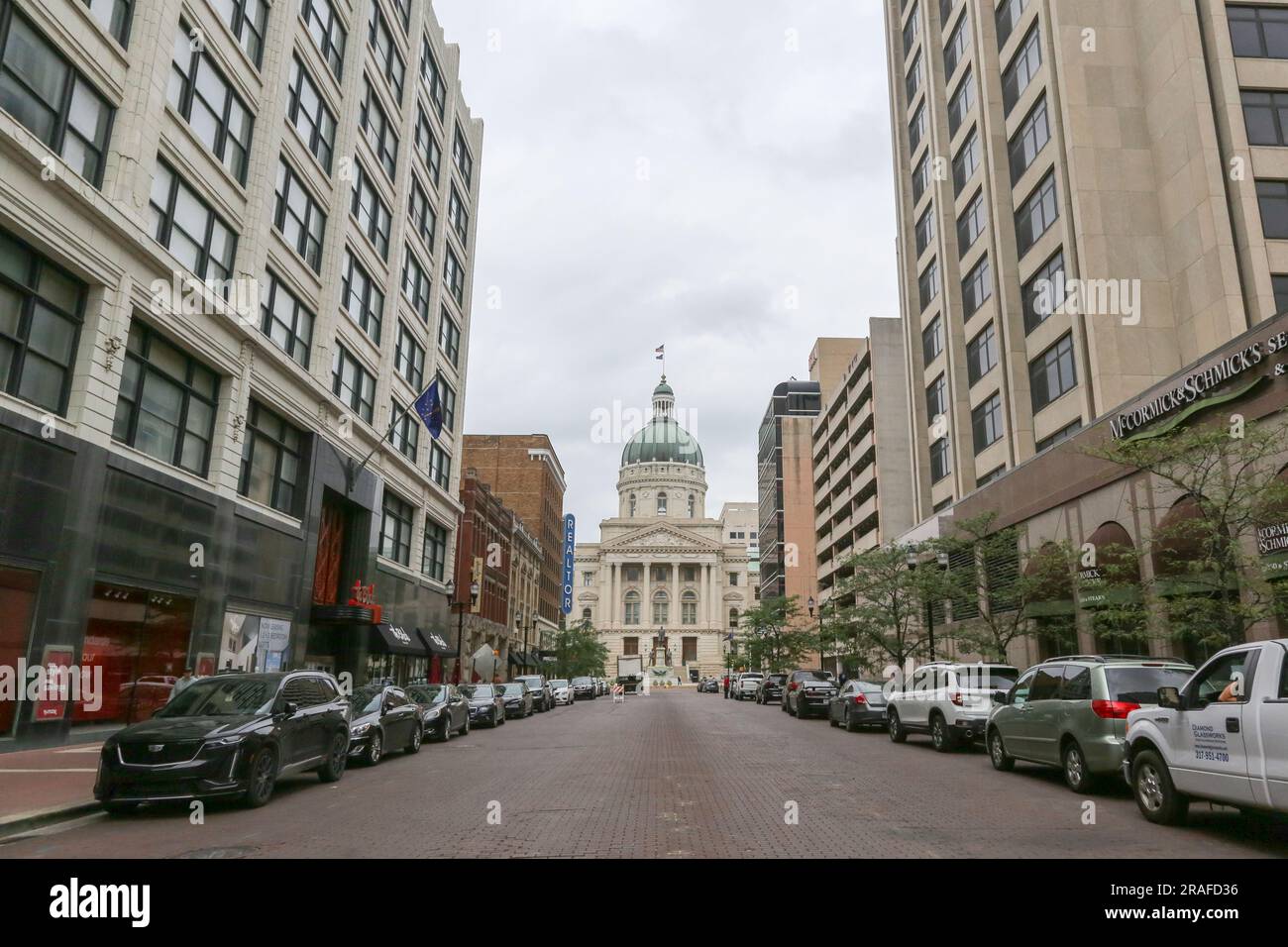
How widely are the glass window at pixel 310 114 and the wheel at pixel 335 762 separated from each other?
64.5ft

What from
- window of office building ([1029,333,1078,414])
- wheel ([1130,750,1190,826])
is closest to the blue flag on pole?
window of office building ([1029,333,1078,414])

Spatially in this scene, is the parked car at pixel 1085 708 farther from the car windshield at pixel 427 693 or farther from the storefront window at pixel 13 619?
the storefront window at pixel 13 619

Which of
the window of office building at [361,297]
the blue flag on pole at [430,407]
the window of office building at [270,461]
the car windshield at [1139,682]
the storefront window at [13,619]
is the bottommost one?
the car windshield at [1139,682]

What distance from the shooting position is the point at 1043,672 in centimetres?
1349

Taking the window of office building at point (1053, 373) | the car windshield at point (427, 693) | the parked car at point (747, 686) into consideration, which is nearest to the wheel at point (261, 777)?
the car windshield at point (427, 693)

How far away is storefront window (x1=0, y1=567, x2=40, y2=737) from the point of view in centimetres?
1459

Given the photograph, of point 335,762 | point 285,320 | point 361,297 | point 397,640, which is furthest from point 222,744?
point 361,297

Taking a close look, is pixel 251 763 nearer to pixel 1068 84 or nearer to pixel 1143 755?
pixel 1143 755

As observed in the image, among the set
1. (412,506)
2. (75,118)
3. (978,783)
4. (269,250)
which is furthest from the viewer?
(412,506)

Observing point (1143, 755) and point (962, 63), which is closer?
point (1143, 755)

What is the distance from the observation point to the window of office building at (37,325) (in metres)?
15.0

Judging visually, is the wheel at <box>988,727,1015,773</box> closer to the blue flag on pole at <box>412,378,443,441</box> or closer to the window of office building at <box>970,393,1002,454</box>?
the blue flag on pole at <box>412,378,443,441</box>
